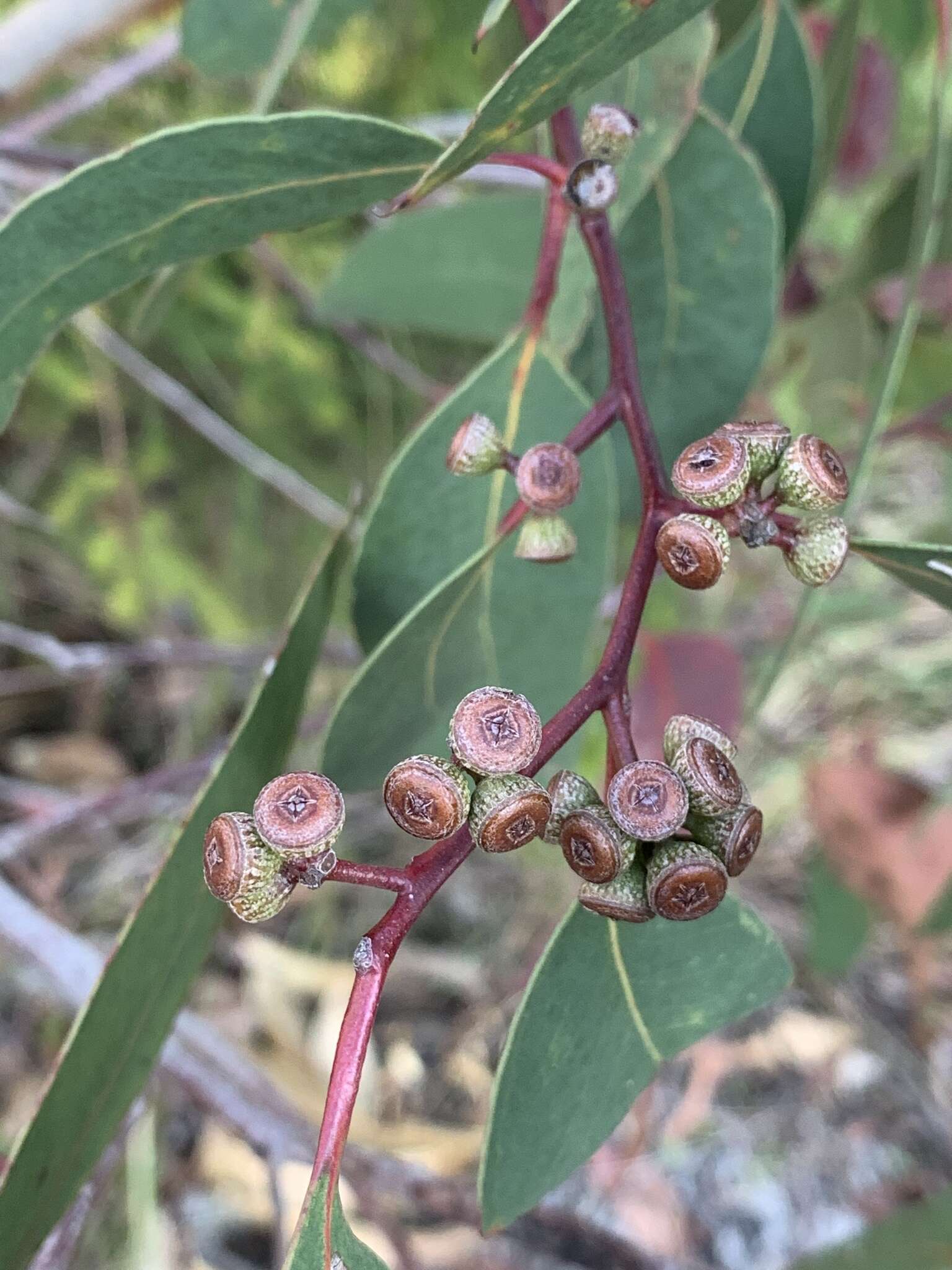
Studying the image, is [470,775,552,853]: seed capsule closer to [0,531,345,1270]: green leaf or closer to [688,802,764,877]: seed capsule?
[688,802,764,877]: seed capsule

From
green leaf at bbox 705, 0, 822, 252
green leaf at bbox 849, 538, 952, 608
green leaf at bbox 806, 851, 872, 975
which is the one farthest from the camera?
green leaf at bbox 806, 851, 872, 975

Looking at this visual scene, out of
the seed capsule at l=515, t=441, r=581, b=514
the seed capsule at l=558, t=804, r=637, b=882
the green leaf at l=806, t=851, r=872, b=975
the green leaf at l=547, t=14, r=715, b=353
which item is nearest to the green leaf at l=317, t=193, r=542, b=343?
the green leaf at l=547, t=14, r=715, b=353

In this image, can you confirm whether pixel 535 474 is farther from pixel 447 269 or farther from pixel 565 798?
pixel 447 269

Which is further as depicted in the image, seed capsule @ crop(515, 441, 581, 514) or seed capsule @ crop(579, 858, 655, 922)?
seed capsule @ crop(515, 441, 581, 514)

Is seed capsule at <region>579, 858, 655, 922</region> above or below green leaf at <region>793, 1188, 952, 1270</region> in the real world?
above

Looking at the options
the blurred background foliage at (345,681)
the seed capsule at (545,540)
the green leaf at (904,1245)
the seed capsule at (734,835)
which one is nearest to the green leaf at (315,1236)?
the seed capsule at (734,835)

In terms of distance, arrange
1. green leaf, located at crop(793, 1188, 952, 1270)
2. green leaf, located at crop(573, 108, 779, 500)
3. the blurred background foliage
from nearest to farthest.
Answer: green leaf, located at crop(573, 108, 779, 500), green leaf, located at crop(793, 1188, 952, 1270), the blurred background foliage
